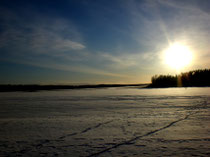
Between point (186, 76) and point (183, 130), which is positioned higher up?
point (186, 76)

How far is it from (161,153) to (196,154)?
0.88 ft

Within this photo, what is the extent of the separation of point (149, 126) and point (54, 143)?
116 cm

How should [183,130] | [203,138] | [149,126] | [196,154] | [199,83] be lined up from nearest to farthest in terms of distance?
[196,154]
[203,138]
[183,130]
[149,126]
[199,83]

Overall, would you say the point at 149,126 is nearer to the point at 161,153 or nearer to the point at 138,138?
the point at 138,138

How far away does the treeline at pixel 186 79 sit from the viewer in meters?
15.0

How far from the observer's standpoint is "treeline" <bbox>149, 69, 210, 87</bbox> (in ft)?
49.4

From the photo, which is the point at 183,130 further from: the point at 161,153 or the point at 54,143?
the point at 54,143

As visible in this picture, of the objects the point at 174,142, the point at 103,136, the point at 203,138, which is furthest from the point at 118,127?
the point at 203,138

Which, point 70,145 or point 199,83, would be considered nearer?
point 70,145

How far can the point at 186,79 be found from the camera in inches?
611

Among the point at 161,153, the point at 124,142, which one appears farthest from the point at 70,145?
the point at 161,153

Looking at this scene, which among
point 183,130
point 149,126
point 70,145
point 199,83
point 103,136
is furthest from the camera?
point 199,83

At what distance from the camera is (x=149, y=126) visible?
2.03 metres

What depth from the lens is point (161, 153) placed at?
1.29 meters
